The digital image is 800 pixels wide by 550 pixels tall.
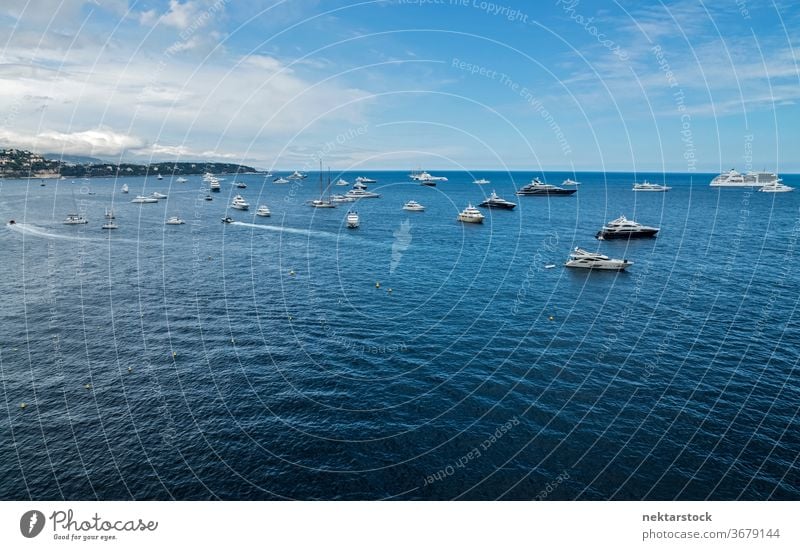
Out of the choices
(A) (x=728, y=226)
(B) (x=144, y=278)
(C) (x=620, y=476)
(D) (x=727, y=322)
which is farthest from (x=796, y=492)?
(A) (x=728, y=226)

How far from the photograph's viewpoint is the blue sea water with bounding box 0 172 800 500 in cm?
4178

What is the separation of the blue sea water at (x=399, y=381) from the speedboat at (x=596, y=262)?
2606 mm

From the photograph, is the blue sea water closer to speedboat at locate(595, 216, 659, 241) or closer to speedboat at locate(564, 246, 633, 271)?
speedboat at locate(564, 246, 633, 271)

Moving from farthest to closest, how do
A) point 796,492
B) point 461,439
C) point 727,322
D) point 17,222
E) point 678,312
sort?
point 17,222 < point 678,312 < point 727,322 < point 461,439 < point 796,492

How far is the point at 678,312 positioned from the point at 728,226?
125377 millimetres

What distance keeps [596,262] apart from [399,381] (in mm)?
68698

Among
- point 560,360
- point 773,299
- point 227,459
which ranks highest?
point 773,299

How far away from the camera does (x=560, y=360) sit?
6209cm

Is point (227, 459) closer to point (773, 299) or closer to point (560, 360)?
point (560, 360)

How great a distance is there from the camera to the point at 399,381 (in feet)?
189

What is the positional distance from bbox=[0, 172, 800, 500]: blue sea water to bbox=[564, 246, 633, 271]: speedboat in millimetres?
2606

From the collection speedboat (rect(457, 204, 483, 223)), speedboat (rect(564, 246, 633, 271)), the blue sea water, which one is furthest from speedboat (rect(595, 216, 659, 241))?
speedboat (rect(457, 204, 483, 223))

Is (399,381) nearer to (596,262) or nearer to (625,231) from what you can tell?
(596,262)

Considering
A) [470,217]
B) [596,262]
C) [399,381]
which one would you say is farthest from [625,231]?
[399,381]
